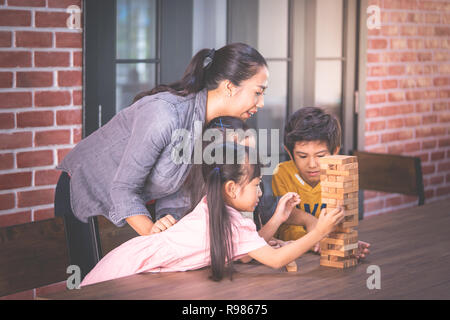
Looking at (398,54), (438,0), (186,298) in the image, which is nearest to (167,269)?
(186,298)

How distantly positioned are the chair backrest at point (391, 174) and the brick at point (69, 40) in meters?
1.58

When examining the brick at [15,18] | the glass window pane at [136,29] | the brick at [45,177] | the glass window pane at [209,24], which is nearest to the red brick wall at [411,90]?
the glass window pane at [209,24]

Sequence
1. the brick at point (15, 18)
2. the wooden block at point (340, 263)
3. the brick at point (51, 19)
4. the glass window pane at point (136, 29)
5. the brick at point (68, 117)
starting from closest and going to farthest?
the wooden block at point (340, 263)
the brick at point (15, 18)
the brick at point (51, 19)
the brick at point (68, 117)
the glass window pane at point (136, 29)

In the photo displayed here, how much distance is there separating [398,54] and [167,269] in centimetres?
289

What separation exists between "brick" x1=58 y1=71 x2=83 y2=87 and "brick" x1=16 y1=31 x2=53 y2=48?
0.13 metres

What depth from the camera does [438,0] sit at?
14.5ft

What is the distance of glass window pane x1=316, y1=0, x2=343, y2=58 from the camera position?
3816 millimetres

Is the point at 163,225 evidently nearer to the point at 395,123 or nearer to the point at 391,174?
the point at 391,174

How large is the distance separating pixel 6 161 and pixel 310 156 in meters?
1.15

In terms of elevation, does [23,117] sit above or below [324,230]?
above

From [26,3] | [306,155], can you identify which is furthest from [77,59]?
[306,155]

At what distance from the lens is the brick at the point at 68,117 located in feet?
9.00

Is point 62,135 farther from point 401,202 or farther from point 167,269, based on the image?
point 401,202

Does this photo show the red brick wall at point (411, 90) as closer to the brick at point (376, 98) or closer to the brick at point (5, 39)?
the brick at point (376, 98)
